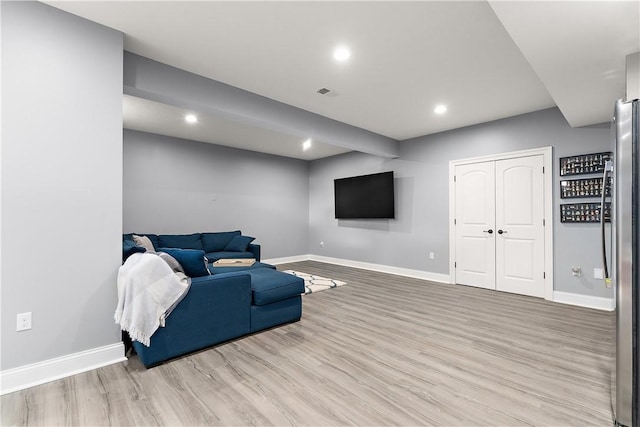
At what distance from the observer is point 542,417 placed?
66.9 inches

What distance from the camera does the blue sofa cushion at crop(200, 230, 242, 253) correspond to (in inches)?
221

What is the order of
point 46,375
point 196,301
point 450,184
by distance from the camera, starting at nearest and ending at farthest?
1. point 46,375
2. point 196,301
3. point 450,184

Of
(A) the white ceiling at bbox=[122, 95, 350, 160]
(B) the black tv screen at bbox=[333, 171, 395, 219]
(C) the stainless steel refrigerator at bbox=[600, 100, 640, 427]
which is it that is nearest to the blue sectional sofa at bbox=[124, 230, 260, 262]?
(A) the white ceiling at bbox=[122, 95, 350, 160]

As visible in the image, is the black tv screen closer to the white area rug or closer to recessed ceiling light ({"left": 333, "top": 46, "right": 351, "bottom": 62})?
the white area rug

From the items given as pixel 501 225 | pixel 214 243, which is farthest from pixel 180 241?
pixel 501 225

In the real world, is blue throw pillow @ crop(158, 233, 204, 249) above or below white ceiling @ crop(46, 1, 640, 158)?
below

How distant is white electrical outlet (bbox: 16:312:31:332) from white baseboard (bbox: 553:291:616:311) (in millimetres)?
5581

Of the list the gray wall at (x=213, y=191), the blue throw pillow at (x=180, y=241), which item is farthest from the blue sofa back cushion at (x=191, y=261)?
the gray wall at (x=213, y=191)

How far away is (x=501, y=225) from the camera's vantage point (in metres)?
4.55

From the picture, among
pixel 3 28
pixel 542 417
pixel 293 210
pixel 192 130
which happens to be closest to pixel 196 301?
pixel 3 28

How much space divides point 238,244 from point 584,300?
539 centimetres

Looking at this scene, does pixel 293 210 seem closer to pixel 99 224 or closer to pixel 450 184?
pixel 450 184

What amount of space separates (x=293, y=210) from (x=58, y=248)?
222 inches

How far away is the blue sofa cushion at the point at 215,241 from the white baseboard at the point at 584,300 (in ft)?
17.8
